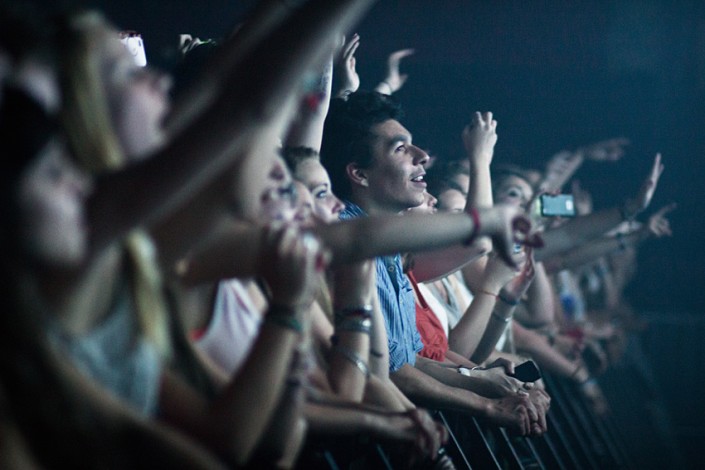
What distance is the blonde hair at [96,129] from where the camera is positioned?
3.67 feet

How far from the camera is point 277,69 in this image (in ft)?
3.63

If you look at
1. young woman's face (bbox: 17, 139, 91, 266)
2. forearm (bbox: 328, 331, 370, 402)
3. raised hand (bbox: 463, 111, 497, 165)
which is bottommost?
forearm (bbox: 328, 331, 370, 402)

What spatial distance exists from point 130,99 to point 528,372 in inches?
69.7

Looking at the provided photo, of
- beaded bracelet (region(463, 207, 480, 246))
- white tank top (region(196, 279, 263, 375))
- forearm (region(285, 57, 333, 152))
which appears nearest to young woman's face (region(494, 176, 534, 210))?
forearm (region(285, 57, 333, 152))

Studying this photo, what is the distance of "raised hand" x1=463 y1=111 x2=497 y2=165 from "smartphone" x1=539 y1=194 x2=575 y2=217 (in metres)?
0.73

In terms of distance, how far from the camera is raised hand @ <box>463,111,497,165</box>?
2910 mm

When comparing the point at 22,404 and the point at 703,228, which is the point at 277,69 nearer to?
the point at 22,404

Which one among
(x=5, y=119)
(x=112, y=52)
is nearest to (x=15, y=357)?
(x=5, y=119)

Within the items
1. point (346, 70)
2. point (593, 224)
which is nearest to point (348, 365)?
point (346, 70)

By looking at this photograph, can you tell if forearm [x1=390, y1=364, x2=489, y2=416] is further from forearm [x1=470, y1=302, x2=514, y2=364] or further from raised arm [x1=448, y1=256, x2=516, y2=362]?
forearm [x1=470, y1=302, x2=514, y2=364]

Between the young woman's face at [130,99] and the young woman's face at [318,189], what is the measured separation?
0.80 m

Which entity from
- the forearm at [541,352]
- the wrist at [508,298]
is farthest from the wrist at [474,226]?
the forearm at [541,352]

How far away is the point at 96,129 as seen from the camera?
1.13 metres

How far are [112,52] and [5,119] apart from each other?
7.9 inches
